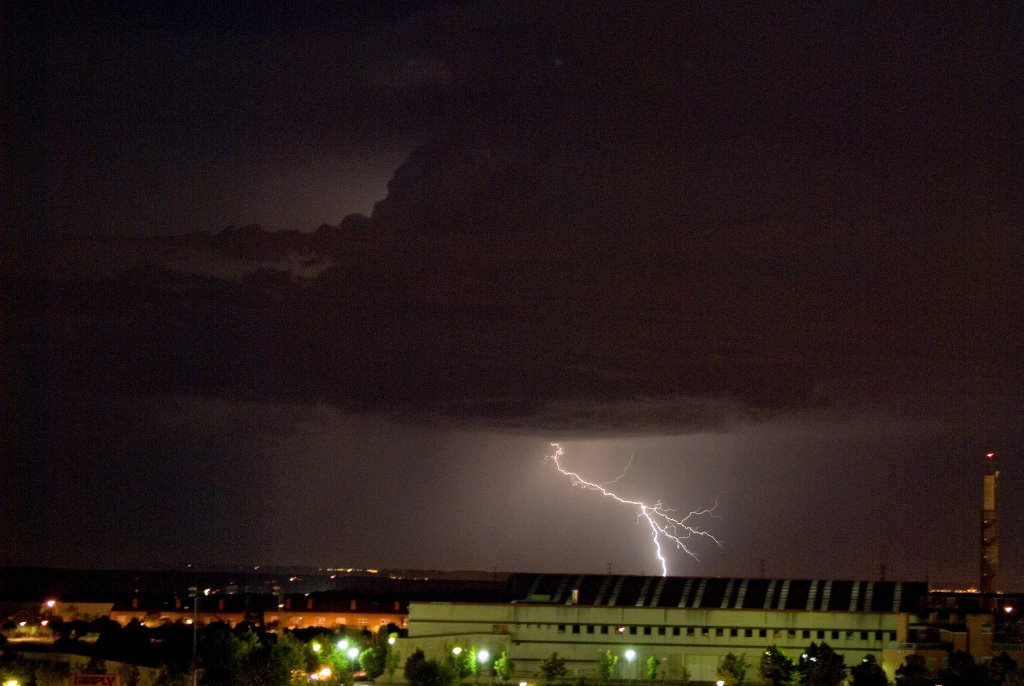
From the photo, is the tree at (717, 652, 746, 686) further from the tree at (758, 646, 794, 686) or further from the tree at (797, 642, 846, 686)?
the tree at (797, 642, 846, 686)

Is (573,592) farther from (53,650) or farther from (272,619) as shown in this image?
(272,619)

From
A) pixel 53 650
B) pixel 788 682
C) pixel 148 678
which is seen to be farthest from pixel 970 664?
pixel 53 650

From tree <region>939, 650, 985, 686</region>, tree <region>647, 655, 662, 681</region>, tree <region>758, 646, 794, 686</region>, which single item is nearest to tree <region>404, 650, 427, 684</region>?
tree <region>647, 655, 662, 681</region>

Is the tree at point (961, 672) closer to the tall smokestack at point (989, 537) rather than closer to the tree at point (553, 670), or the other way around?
the tree at point (553, 670)

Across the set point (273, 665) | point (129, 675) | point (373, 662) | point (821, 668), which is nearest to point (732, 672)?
point (821, 668)

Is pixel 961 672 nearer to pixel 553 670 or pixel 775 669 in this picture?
pixel 775 669

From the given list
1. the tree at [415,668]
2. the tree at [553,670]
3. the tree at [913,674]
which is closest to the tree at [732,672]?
the tree at [553,670]

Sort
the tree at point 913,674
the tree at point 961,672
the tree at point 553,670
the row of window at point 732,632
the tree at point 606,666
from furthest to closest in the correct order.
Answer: the row of window at point 732,632, the tree at point 606,666, the tree at point 553,670, the tree at point 913,674, the tree at point 961,672
